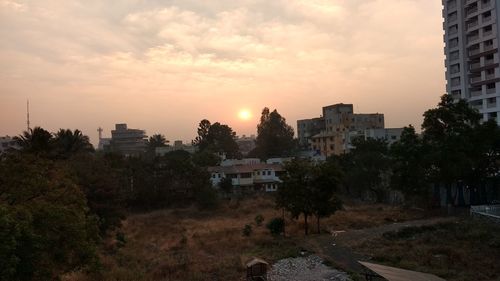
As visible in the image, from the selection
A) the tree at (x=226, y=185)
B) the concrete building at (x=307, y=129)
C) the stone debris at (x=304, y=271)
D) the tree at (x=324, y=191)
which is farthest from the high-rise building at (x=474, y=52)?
the concrete building at (x=307, y=129)

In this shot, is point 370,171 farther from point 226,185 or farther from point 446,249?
point 446,249

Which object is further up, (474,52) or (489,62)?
(474,52)

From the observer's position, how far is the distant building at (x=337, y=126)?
106m

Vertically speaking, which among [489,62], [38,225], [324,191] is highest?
[489,62]

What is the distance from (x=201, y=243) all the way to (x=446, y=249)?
56.9 ft

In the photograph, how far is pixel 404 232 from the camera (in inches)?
1347

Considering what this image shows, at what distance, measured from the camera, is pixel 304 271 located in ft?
79.0

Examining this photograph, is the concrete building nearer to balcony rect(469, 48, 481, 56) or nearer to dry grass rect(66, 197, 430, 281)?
balcony rect(469, 48, 481, 56)

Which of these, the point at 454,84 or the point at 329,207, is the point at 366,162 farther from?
the point at 329,207

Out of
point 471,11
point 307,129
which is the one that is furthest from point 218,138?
point 471,11

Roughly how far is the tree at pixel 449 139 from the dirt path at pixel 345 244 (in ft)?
13.9

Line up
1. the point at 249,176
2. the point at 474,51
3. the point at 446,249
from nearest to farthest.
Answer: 1. the point at 446,249
2. the point at 474,51
3. the point at 249,176

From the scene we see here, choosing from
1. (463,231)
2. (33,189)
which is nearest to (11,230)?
(33,189)

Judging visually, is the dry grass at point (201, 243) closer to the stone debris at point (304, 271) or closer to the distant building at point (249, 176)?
the stone debris at point (304, 271)
